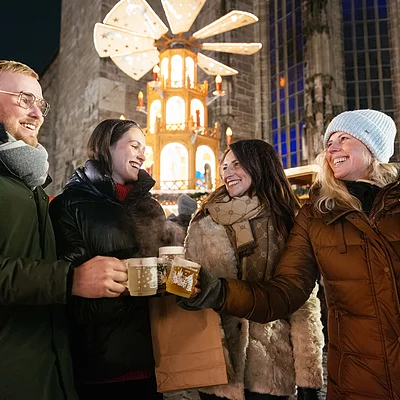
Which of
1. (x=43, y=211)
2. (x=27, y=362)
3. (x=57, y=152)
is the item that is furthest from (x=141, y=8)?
(x=57, y=152)

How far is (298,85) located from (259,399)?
11.5m

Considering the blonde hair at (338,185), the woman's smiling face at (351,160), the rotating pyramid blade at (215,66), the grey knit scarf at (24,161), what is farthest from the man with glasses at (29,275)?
the rotating pyramid blade at (215,66)

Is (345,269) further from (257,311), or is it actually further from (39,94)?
(39,94)

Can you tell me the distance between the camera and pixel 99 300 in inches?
58.7

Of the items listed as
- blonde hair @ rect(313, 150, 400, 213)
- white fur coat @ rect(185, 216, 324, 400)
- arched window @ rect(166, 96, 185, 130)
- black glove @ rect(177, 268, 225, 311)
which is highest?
arched window @ rect(166, 96, 185, 130)

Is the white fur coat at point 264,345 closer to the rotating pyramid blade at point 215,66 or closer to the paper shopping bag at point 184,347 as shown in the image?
the paper shopping bag at point 184,347

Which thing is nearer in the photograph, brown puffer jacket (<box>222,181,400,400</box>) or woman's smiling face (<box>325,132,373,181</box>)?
brown puffer jacket (<box>222,181,400,400</box>)

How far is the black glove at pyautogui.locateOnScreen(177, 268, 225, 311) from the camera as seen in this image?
4.58ft

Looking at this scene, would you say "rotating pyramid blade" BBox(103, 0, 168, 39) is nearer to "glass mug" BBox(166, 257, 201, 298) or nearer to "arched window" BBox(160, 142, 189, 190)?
"arched window" BBox(160, 142, 189, 190)

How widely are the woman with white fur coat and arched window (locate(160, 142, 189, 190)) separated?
5.43 m

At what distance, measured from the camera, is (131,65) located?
7840 mm

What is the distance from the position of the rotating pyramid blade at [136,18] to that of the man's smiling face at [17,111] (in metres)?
5.79

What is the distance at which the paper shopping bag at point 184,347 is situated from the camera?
5.08 ft

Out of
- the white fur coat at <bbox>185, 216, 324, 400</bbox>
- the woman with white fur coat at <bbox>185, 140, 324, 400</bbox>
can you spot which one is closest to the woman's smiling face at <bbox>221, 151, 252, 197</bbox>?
the woman with white fur coat at <bbox>185, 140, 324, 400</bbox>
